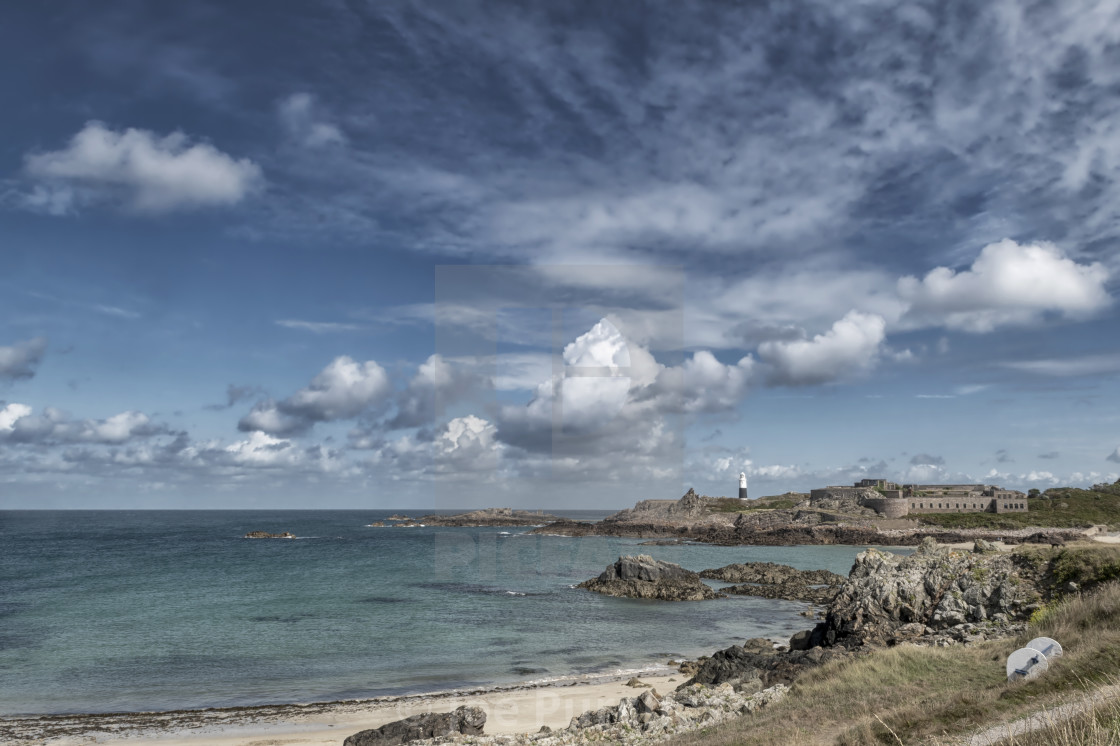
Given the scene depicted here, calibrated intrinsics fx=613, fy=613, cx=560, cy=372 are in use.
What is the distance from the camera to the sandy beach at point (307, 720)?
1762cm

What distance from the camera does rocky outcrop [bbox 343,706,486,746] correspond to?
15742 millimetres

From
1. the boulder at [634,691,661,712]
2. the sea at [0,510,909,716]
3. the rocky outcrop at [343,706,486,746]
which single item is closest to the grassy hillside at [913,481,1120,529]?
the sea at [0,510,909,716]

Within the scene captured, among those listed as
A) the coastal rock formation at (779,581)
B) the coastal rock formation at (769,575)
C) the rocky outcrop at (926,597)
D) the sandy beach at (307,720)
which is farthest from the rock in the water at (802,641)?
the coastal rock formation at (769,575)

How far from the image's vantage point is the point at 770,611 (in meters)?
39.4

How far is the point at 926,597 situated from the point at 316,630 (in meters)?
29.0

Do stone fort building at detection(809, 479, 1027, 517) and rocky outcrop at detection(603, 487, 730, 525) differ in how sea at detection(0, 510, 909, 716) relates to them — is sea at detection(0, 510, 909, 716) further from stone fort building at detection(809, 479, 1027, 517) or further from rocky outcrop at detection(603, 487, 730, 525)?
rocky outcrop at detection(603, 487, 730, 525)

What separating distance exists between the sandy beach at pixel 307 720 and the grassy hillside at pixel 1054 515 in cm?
9868

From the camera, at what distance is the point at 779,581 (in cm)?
5131

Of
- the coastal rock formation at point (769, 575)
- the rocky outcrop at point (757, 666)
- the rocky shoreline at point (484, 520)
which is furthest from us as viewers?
the rocky shoreline at point (484, 520)

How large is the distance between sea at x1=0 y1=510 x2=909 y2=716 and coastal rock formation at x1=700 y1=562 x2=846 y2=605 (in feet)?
7.26

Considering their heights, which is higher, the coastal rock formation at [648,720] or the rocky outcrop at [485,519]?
the coastal rock formation at [648,720]

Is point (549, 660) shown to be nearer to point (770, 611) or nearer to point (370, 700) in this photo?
point (370, 700)

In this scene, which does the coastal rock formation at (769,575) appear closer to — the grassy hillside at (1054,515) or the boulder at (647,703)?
the boulder at (647,703)

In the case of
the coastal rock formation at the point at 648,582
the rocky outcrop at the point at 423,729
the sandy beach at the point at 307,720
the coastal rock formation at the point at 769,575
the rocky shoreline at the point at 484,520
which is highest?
the rocky outcrop at the point at 423,729
